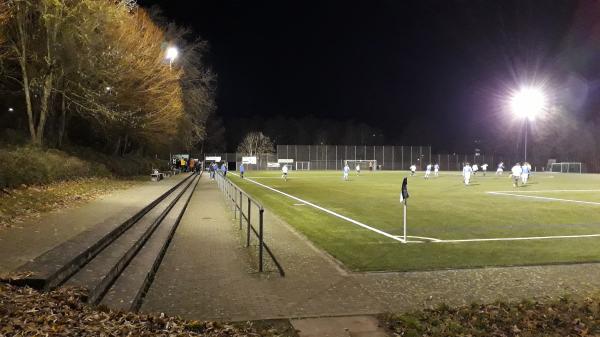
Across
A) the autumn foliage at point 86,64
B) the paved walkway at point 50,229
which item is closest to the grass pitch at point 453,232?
the paved walkway at point 50,229

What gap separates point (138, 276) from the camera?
7.22 meters

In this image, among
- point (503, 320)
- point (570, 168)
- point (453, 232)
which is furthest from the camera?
point (570, 168)

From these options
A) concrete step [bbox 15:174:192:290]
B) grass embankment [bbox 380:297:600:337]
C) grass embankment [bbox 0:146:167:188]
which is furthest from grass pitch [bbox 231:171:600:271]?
grass embankment [bbox 0:146:167:188]

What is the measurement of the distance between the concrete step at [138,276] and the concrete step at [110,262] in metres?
0.10

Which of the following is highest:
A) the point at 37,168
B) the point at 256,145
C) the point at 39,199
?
the point at 256,145

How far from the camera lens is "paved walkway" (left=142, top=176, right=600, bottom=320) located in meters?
6.27

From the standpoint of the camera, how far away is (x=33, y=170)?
16094mm

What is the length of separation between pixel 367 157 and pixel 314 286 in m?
103

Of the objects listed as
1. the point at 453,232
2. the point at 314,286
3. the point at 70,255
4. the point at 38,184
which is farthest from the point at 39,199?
the point at 453,232

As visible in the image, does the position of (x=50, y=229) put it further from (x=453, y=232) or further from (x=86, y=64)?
(x=86, y=64)

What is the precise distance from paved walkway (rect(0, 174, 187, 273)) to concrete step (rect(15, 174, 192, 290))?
0.69ft

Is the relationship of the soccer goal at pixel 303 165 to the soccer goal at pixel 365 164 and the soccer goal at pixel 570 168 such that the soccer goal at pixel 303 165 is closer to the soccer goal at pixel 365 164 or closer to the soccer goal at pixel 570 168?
the soccer goal at pixel 365 164

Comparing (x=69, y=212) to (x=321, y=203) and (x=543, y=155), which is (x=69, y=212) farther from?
(x=543, y=155)

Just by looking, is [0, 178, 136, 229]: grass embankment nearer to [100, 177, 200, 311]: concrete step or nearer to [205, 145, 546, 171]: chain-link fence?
[100, 177, 200, 311]: concrete step
